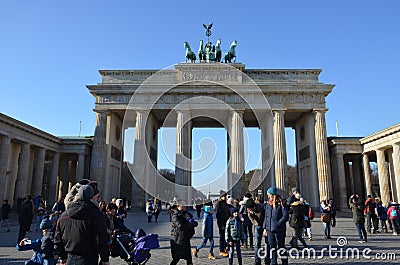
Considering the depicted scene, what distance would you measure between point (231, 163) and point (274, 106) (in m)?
8.24

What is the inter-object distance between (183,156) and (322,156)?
15.6 m

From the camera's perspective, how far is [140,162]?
35.1 meters

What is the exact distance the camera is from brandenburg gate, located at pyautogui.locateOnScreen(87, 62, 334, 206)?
34875 mm

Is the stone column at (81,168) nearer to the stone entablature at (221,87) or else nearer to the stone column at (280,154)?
the stone entablature at (221,87)

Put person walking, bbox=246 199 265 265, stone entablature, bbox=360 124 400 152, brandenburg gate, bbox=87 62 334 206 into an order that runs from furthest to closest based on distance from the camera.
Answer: brandenburg gate, bbox=87 62 334 206 < stone entablature, bbox=360 124 400 152 < person walking, bbox=246 199 265 265

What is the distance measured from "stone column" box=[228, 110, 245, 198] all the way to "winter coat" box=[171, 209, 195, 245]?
2703 cm

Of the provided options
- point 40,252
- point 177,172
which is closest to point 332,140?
point 177,172

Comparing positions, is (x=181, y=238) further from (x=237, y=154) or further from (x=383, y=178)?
(x=383, y=178)

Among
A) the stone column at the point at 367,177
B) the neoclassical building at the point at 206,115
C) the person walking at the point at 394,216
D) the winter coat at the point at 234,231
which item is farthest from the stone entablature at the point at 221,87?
the winter coat at the point at 234,231

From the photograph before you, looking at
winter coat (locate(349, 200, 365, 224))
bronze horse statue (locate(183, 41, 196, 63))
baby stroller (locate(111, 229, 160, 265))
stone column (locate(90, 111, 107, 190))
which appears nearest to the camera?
baby stroller (locate(111, 229, 160, 265))

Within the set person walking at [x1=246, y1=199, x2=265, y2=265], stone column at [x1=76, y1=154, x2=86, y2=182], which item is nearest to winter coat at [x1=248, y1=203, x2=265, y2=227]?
person walking at [x1=246, y1=199, x2=265, y2=265]

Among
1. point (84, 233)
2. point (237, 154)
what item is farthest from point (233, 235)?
point (237, 154)

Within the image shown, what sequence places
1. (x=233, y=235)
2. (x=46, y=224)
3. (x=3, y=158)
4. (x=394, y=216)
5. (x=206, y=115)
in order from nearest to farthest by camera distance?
(x=46, y=224) < (x=233, y=235) < (x=394, y=216) < (x=3, y=158) < (x=206, y=115)

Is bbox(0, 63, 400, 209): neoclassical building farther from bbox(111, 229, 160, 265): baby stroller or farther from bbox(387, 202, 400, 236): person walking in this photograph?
bbox(111, 229, 160, 265): baby stroller
